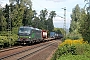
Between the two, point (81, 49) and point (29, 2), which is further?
point (29, 2)

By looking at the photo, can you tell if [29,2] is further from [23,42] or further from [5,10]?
[23,42]

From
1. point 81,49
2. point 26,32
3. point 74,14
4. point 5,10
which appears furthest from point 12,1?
point 81,49

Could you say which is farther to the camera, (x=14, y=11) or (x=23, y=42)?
(x=14, y=11)

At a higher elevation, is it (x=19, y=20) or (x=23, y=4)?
(x=23, y=4)

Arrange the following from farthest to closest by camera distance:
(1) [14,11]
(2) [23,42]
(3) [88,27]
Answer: (1) [14,11], (2) [23,42], (3) [88,27]

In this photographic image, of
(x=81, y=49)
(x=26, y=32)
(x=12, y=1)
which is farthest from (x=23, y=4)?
(x=81, y=49)

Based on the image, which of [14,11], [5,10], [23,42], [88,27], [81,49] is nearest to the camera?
[81,49]

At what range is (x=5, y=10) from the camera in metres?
79.8

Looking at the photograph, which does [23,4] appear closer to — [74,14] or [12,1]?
[12,1]

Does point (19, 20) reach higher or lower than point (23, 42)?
higher

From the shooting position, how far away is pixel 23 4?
79938mm

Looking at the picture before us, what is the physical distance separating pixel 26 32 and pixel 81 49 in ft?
92.6

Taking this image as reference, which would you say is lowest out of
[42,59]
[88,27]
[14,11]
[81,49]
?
[42,59]

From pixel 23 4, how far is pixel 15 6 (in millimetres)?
4504
